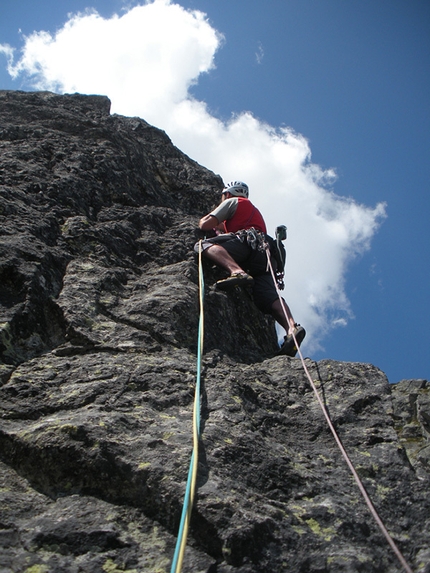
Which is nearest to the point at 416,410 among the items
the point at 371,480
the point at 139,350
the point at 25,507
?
the point at 371,480

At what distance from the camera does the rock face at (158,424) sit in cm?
245

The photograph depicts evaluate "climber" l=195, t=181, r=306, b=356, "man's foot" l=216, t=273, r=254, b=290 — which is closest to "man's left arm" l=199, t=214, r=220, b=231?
"climber" l=195, t=181, r=306, b=356

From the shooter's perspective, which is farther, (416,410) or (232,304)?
(232,304)

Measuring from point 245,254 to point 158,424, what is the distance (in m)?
3.27

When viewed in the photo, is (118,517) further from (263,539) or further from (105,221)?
(105,221)

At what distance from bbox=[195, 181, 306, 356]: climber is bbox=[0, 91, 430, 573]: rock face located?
222 millimetres

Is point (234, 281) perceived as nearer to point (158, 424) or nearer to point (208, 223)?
point (208, 223)

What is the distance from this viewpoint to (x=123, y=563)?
232 centimetres

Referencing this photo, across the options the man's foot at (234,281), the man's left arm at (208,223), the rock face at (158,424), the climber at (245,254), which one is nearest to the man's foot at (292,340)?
the climber at (245,254)

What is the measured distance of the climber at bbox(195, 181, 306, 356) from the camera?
17.4 feet

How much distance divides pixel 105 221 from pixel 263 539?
4184mm

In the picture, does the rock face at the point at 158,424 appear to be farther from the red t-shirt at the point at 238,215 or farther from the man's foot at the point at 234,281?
the red t-shirt at the point at 238,215

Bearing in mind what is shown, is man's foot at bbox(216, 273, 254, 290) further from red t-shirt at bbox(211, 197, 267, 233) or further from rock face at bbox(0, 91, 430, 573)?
red t-shirt at bbox(211, 197, 267, 233)

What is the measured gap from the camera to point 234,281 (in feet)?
17.5
